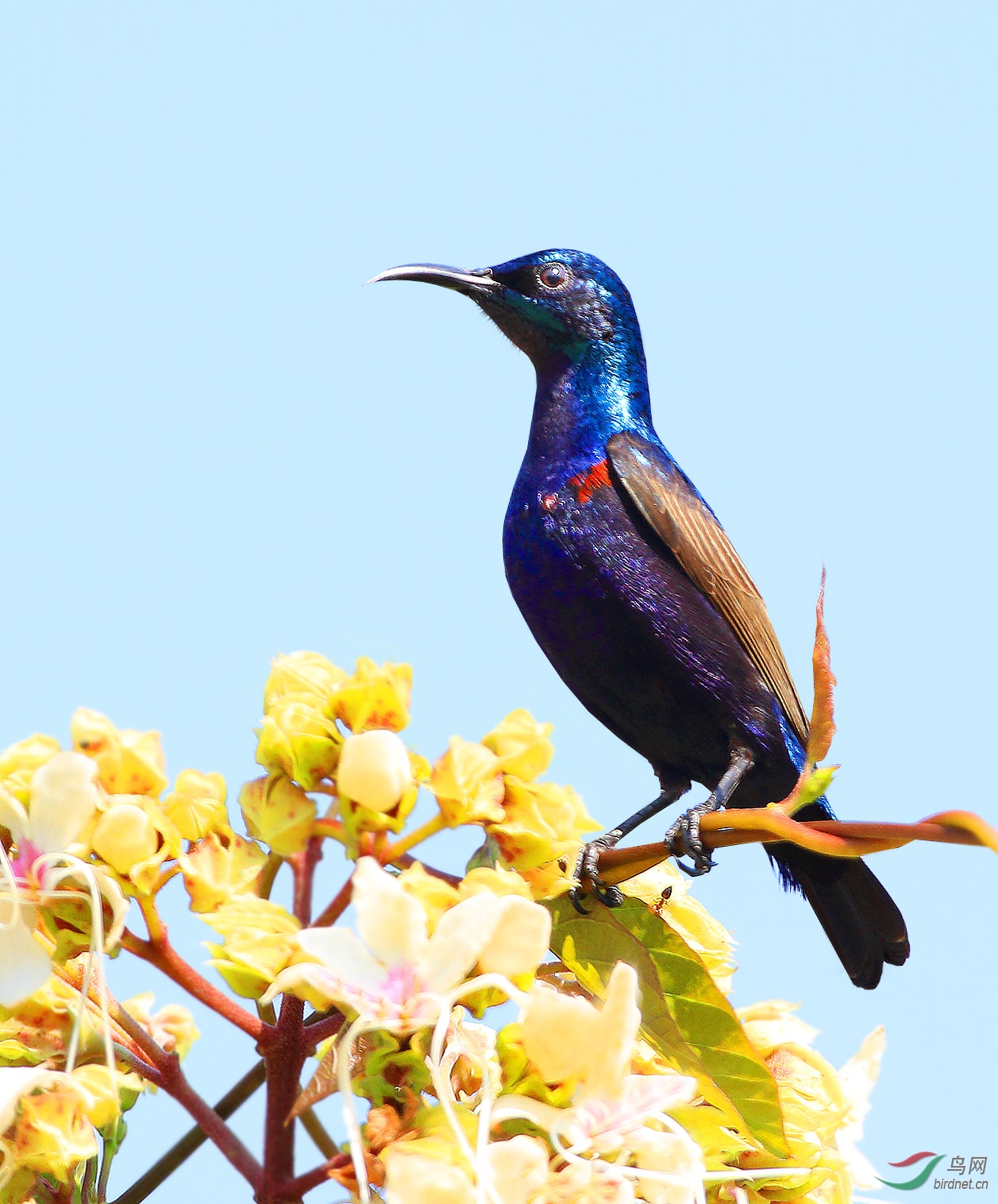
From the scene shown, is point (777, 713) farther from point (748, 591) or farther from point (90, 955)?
point (90, 955)

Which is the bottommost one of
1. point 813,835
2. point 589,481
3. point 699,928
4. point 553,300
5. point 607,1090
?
point 607,1090

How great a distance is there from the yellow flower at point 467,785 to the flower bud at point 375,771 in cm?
5

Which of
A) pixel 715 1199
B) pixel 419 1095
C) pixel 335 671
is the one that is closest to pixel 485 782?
pixel 335 671

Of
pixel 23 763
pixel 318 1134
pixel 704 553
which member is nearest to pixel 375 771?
pixel 23 763

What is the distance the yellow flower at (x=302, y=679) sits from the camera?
1.94 meters

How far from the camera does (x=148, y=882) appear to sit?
1.79 m

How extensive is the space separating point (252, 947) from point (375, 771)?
0.26 m

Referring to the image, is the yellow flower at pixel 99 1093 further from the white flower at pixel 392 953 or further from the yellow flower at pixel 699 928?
the yellow flower at pixel 699 928

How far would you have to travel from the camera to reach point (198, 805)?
187 cm

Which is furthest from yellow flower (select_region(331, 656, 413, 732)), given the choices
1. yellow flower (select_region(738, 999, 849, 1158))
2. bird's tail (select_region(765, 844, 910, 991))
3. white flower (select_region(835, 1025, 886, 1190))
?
bird's tail (select_region(765, 844, 910, 991))

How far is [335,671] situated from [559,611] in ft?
4.46

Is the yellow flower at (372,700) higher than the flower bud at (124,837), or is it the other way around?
the yellow flower at (372,700)

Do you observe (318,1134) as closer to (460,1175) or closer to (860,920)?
(460,1175)

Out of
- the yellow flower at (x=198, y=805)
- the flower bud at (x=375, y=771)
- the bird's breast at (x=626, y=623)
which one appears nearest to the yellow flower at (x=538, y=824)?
the flower bud at (x=375, y=771)
